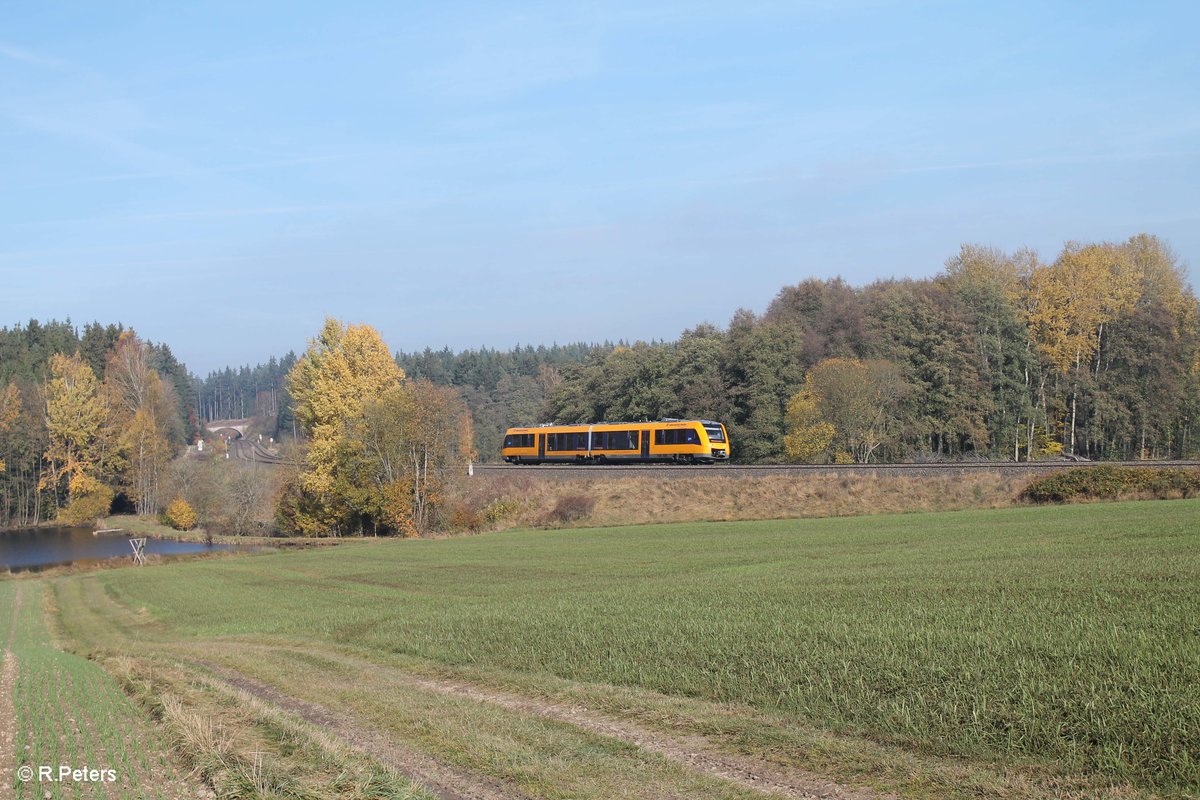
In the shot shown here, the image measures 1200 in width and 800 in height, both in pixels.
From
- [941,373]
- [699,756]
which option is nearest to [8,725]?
[699,756]

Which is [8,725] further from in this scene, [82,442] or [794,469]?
[82,442]

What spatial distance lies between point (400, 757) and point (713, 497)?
40.2 meters

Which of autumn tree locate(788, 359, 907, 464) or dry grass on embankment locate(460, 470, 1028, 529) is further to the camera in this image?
autumn tree locate(788, 359, 907, 464)

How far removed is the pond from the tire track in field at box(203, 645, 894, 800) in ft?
159

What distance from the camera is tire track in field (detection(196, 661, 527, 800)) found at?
8555 millimetres

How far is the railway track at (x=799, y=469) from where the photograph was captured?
136 feet

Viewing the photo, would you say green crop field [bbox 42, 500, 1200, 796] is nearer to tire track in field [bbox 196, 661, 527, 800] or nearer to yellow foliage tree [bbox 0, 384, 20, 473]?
tire track in field [bbox 196, 661, 527, 800]

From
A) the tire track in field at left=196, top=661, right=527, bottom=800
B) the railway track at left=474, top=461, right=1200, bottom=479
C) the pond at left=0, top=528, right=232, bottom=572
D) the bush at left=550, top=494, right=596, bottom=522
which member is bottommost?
the pond at left=0, top=528, right=232, bottom=572

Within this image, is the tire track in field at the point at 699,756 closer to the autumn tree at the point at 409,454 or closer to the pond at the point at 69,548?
the autumn tree at the point at 409,454

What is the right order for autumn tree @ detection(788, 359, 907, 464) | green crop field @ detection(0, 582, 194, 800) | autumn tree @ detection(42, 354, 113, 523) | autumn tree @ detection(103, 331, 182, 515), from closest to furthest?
green crop field @ detection(0, 582, 194, 800)
autumn tree @ detection(788, 359, 907, 464)
autumn tree @ detection(42, 354, 113, 523)
autumn tree @ detection(103, 331, 182, 515)

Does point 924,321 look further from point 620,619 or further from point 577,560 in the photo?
point 620,619

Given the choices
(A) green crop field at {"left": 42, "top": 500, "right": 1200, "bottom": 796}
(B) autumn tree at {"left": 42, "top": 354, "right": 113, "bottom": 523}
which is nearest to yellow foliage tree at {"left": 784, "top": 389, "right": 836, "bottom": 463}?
(A) green crop field at {"left": 42, "top": 500, "right": 1200, "bottom": 796}

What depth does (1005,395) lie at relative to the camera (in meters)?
69.1

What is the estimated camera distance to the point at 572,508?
172ft
